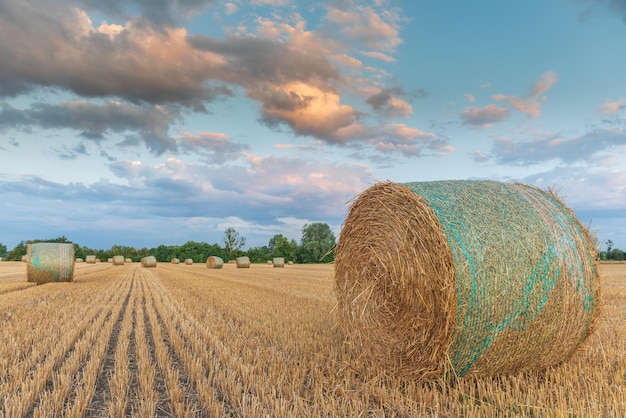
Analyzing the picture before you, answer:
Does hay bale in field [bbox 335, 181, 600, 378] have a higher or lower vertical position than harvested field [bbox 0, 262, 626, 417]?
higher

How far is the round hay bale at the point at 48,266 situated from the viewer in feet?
59.2

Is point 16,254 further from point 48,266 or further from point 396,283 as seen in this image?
point 396,283

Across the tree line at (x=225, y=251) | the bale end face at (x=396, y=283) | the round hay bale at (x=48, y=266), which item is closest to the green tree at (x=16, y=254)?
the tree line at (x=225, y=251)

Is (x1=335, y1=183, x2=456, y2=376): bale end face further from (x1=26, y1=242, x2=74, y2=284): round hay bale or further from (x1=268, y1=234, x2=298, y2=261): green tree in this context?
(x1=268, y1=234, x2=298, y2=261): green tree

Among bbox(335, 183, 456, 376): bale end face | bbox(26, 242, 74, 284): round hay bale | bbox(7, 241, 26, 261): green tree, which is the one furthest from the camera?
bbox(7, 241, 26, 261): green tree

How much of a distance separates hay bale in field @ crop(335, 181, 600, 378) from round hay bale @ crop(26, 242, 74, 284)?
1681cm

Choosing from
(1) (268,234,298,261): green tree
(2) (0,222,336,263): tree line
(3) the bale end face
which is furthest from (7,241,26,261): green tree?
(3) the bale end face

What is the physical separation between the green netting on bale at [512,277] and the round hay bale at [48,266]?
17.8 metres

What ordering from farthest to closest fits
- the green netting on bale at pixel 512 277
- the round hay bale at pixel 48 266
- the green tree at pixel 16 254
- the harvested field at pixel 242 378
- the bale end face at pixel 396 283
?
the green tree at pixel 16 254
the round hay bale at pixel 48 266
the bale end face at pixel 396 283
the green netting on bale at pixel 512 277
the harvested field at pixel 242 378

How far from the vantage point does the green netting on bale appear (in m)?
4.38

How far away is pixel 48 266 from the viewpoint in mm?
18094

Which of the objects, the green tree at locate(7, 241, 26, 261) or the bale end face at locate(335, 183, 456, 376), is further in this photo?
the green tree at locate(7, 241, 26, 261)

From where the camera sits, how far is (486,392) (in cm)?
420

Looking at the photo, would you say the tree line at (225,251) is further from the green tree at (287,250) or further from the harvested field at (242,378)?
the harvested field at (242,378)
